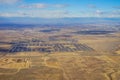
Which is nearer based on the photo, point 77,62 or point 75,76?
point 75,76

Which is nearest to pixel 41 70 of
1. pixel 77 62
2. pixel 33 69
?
pixel 33 69

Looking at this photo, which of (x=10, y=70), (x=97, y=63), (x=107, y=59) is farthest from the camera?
(x=107, y=59)

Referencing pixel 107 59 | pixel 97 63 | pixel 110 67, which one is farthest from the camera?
pixel 107 59

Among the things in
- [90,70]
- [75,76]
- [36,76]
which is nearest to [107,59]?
[90,70]

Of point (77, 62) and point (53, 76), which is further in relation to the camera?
point (77, 62)

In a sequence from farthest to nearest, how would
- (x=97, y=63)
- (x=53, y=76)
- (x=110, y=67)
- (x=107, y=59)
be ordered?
(x=107, y=59) < (x=97, y=63) < (x=110, y=67) < (x=53, y=76)

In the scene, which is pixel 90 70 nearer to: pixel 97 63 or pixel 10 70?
pixel 97 63

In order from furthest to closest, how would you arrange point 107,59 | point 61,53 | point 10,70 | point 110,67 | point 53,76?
point 61,53, point 107,59, point 110,67, point 10,70, point 53,76

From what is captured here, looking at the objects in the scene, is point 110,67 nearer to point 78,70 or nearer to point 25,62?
point 78,70
